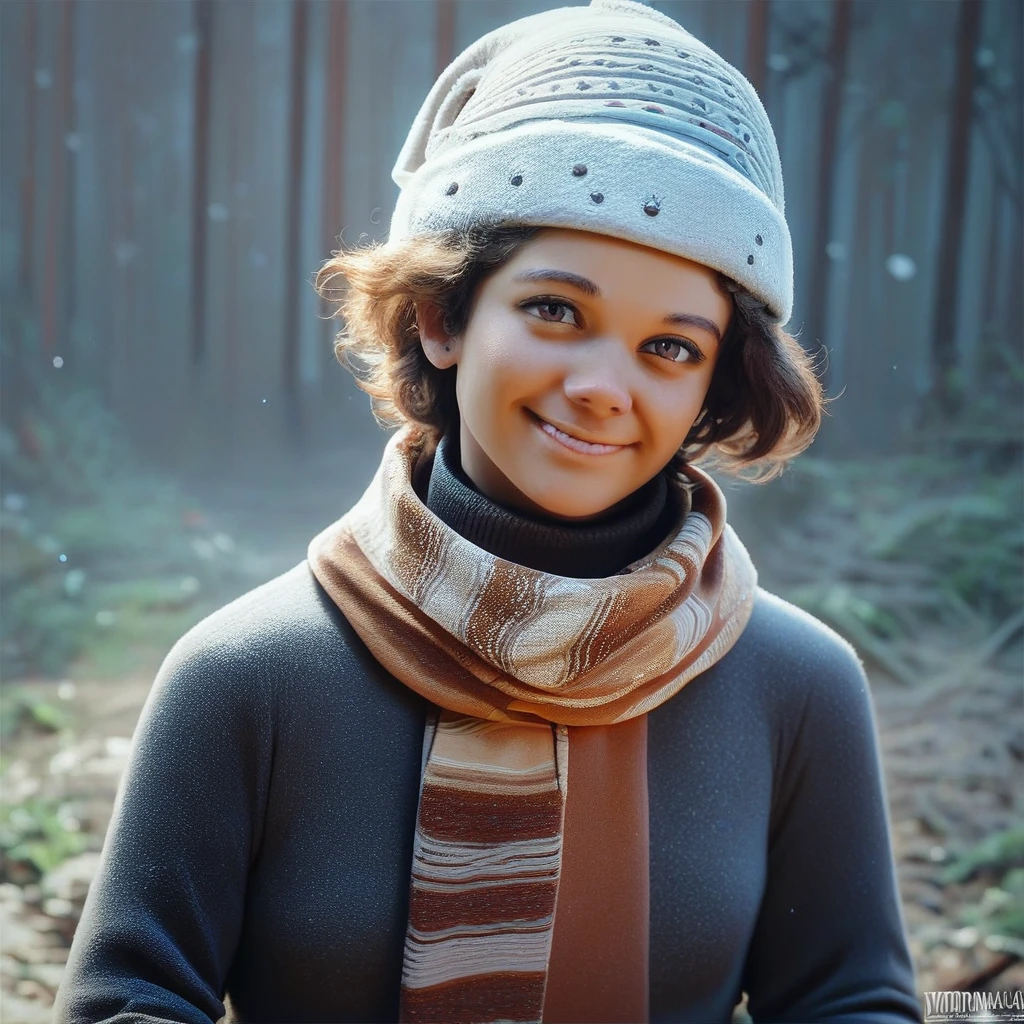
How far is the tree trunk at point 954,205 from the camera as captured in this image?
104 inches

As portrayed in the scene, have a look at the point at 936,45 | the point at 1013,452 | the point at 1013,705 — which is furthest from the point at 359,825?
the point at 936,45

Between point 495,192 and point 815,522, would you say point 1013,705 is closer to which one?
point 815,522

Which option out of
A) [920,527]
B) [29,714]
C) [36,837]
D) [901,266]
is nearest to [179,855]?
[36,837]

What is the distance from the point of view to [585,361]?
117cm

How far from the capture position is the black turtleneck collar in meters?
1.27

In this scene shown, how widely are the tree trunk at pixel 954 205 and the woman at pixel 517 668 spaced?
154 centimetres

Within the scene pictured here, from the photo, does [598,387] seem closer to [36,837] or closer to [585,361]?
[585,361]

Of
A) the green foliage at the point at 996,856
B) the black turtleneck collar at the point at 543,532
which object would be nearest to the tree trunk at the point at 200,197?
the black turtleneck collar at the point at 543,532

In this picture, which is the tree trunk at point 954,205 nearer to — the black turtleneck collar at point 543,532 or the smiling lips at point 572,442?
→ the black turtleneck collar at point 543,532

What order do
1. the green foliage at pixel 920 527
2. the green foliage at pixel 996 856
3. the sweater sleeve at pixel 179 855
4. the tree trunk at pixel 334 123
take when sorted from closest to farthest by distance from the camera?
the sweater sleeve at pixel 179 855 < the green foliage at pixel 996 856 < the tree trunk at pixel 334 123 < the green foliage at pixel 920 527

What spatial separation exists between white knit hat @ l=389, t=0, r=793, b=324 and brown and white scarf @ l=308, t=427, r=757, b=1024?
34 cm

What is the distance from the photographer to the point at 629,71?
119 centimetres

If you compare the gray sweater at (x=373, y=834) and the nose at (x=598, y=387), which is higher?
the nose at (x=598, y=387)

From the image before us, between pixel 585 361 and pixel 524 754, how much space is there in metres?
0.44
